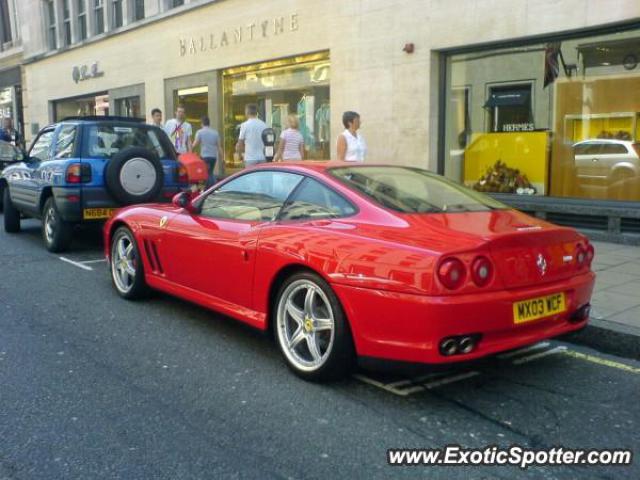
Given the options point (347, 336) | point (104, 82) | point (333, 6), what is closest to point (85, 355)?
point (347, 336)

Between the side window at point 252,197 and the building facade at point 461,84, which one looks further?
the building facade at point 461,84

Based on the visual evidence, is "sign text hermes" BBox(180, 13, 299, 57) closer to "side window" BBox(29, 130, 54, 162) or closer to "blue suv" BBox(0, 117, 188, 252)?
"blue suv" BBox(0, 117, 188, 252)

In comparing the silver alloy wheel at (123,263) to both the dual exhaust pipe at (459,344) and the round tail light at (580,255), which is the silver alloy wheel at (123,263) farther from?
the round tail light at (580,255)

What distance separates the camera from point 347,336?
3.75 metres

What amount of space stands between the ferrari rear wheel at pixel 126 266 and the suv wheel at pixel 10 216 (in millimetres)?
4868

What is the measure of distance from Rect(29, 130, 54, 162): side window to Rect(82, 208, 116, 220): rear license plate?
1.31 metres

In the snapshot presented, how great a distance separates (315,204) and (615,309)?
9.04ft

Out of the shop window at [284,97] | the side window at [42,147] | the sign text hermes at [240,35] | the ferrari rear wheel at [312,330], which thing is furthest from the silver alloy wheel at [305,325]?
the sign text hermes at [240,35]

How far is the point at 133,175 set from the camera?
796 centimetres

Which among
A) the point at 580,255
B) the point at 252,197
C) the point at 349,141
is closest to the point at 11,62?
the point at 349,141

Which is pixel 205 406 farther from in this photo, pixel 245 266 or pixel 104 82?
pixel 104 82

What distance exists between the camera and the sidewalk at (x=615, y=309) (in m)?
4.67

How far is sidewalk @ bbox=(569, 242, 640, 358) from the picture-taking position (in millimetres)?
4672

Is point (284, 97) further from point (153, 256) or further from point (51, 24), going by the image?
point (51, 24)
